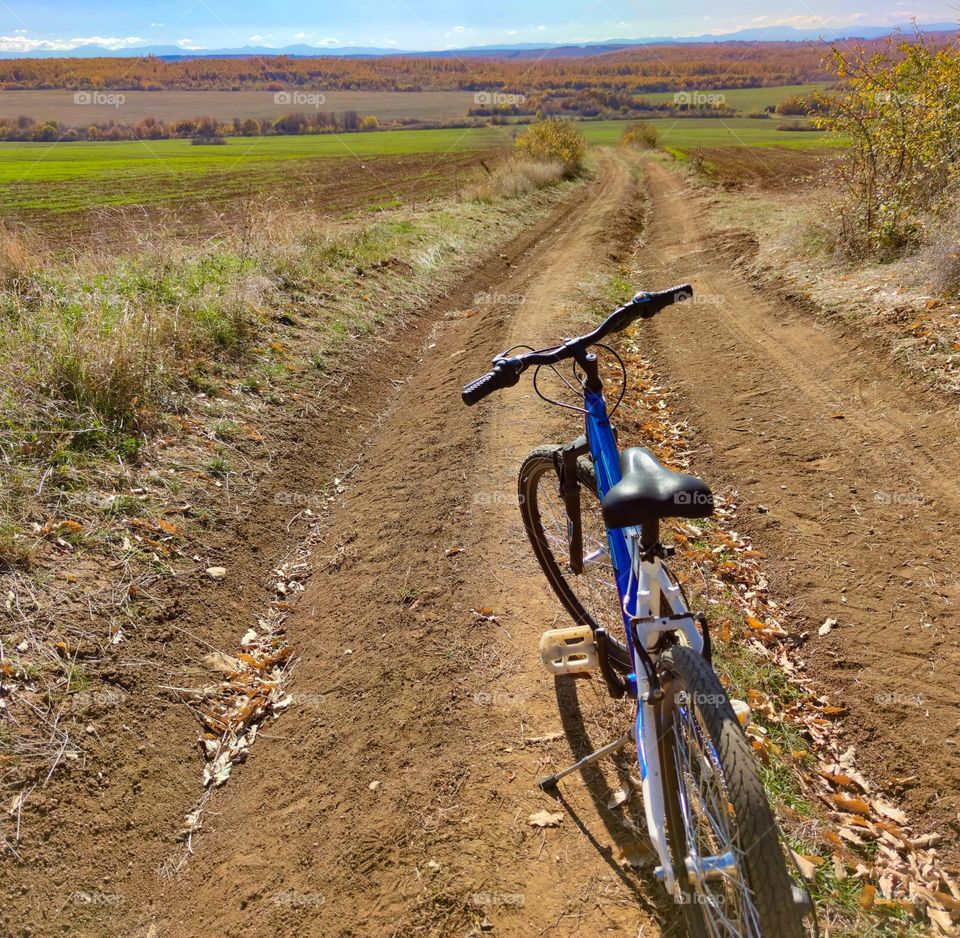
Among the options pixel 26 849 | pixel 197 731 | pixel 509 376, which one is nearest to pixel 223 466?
pixel 197 731

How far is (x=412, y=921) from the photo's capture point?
281cm

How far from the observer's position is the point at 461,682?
399 cm

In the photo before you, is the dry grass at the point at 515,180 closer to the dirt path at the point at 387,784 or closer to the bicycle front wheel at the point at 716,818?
the dirt path at the point at 387,784

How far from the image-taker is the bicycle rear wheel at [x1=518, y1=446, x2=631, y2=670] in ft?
13.0

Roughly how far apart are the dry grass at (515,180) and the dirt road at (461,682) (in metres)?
17.6

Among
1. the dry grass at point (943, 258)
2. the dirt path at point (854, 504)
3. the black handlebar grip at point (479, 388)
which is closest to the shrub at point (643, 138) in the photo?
the dry grass at point (943, 258)

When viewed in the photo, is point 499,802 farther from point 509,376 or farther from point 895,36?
point 895,36

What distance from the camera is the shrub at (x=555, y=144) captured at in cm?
3272

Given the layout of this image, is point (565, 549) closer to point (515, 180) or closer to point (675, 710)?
point (675, 710)

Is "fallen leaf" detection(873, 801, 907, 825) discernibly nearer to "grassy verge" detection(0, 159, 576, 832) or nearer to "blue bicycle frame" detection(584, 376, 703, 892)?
"blue bicycle frame" detection(584, 376, 703, 892)

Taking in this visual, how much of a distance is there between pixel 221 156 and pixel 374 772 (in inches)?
2366

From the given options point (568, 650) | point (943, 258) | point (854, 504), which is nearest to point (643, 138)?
point (943, 258)

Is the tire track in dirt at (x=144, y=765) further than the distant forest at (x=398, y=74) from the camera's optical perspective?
No

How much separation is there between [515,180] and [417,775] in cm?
2477
